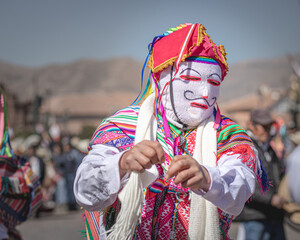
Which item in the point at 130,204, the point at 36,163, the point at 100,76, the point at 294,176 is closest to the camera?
A: the point at 294,176

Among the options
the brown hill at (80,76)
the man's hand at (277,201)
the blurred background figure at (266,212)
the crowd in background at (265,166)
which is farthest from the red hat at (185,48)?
the brown hill at (80,76)

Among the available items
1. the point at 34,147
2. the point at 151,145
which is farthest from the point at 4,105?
the point at 34,147

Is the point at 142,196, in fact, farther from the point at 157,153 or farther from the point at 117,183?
the point at 157,153

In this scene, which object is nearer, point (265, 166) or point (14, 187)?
point (14, 187)

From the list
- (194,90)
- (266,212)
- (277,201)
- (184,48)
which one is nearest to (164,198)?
(194,90)

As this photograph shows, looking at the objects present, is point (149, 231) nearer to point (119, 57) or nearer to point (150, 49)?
point (150, 49)

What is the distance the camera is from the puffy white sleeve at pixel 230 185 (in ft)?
5.80

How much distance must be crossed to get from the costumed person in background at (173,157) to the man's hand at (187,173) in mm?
21

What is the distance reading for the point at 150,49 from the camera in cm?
238

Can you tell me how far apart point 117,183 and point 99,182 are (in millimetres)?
104

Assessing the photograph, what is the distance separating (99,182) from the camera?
73.2 inches

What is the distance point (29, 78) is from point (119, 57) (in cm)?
4521

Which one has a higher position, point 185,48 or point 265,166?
point 185,48

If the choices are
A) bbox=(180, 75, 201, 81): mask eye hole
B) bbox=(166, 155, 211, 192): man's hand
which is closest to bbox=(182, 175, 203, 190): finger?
bbox=(166, 155, 211, 192): man's hand
